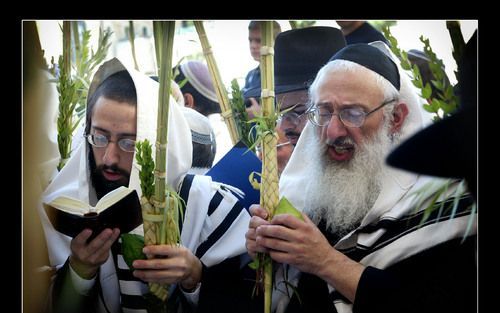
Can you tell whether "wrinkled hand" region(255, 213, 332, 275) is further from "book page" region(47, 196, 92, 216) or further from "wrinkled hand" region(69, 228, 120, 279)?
"book page" region(47, 196, 92, 216)

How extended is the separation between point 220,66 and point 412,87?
0.80 m

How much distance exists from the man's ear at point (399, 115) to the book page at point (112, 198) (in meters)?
1.12

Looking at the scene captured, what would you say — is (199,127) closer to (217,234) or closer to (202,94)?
(202,94)

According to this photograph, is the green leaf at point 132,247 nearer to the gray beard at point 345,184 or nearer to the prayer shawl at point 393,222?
the prayer shawl at point 393,222

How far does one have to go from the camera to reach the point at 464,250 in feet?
9.13

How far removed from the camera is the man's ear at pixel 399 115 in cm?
277

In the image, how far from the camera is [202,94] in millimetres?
2904

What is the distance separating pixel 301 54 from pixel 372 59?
29cm

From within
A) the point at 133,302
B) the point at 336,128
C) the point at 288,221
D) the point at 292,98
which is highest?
the point at 292,98

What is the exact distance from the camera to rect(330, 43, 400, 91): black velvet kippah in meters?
2.77

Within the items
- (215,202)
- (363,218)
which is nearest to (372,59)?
(363,218)

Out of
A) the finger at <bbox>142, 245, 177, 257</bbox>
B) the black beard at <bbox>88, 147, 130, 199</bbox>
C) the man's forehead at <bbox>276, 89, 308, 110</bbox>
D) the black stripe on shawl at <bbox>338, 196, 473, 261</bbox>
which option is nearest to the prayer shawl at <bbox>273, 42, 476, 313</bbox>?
the black stripe on shawl at <bbox>338, 196, 473, 261</bbox>

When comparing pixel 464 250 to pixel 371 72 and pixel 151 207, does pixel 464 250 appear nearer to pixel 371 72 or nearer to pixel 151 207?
pixel 371 72
